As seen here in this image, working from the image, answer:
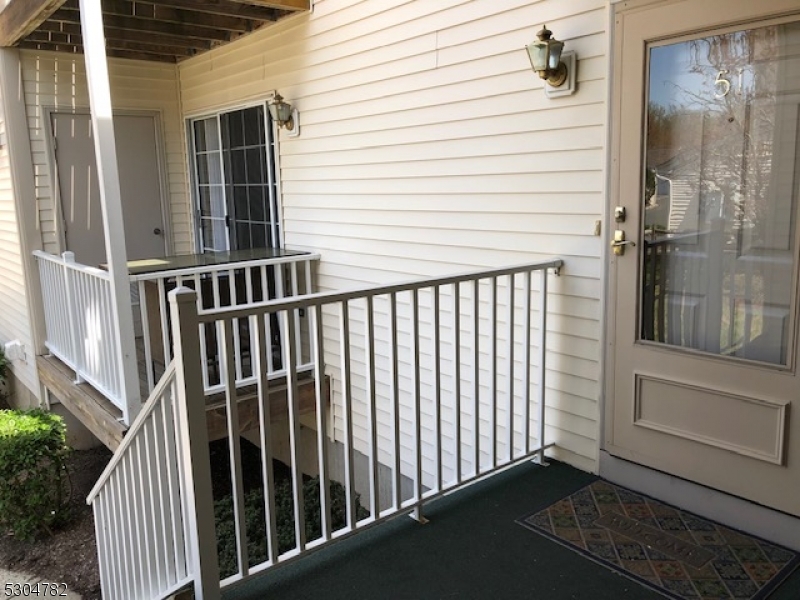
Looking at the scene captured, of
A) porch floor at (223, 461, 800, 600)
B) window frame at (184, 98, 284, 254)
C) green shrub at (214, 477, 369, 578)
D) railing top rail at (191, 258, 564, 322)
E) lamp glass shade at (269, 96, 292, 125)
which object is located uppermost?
lamp glass shade at (269, 96, 292, 125)

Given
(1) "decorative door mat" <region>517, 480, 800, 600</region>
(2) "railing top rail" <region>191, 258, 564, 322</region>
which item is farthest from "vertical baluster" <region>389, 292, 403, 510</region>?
(1) "decorative door mat" <region>517, 480, 800, 600</region>

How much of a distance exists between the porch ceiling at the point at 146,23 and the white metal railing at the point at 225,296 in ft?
5.88

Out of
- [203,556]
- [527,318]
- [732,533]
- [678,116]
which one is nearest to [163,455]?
[203,556]

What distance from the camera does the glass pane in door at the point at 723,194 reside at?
7.50ft

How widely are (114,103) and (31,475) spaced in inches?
136

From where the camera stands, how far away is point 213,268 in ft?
13.7

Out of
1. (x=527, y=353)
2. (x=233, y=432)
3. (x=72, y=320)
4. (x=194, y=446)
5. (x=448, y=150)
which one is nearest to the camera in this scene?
(x=194, y=446)

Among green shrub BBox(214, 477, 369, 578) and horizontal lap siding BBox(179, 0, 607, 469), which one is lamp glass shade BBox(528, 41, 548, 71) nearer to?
horizontal lap siding BBox(179, 0, 607, 469)

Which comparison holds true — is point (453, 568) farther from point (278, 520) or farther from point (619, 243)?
point (278, 520)

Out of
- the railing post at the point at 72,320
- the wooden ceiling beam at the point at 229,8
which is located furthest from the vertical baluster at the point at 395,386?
the railing post at the point at 72,320

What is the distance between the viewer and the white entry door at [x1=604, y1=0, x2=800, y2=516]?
2.30 metres

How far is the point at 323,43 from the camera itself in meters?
4.56

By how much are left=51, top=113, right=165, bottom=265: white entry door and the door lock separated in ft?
16.7

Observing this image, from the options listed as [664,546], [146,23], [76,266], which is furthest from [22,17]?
[664,546]
